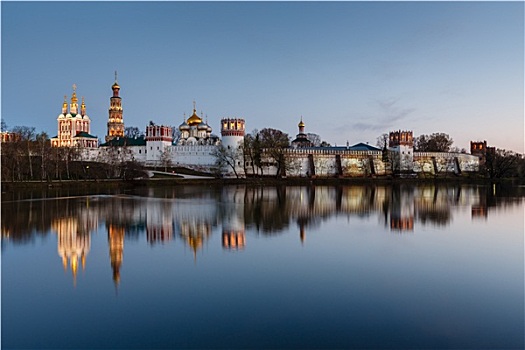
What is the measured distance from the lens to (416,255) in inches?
388

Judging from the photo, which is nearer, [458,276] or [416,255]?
[458,276]

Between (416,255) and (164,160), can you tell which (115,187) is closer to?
(164,160)

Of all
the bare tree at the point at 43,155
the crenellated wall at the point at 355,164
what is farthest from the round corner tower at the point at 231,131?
the bare tree at the point at 43,155

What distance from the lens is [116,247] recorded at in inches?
414

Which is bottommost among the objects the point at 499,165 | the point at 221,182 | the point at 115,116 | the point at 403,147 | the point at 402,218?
the point at 402,218

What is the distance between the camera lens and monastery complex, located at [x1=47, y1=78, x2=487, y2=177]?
50.5 meters

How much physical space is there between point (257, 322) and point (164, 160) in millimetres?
44863

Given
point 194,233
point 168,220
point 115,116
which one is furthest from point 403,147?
point 194,233

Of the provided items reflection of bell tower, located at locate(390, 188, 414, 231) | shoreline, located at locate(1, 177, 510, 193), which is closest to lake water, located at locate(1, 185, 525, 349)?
reflection of bell tower, located at locate(390, 188, 414, 231)

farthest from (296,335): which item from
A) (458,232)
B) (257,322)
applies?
(458,232)

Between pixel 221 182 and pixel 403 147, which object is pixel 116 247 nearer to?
pixel 221 182

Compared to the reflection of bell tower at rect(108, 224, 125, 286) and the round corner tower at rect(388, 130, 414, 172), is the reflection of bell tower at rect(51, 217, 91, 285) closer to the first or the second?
the reflection of bell tower at rect(108, 224, 125, 286)

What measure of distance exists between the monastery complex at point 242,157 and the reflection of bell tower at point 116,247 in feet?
110

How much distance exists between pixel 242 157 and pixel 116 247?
38666mm
